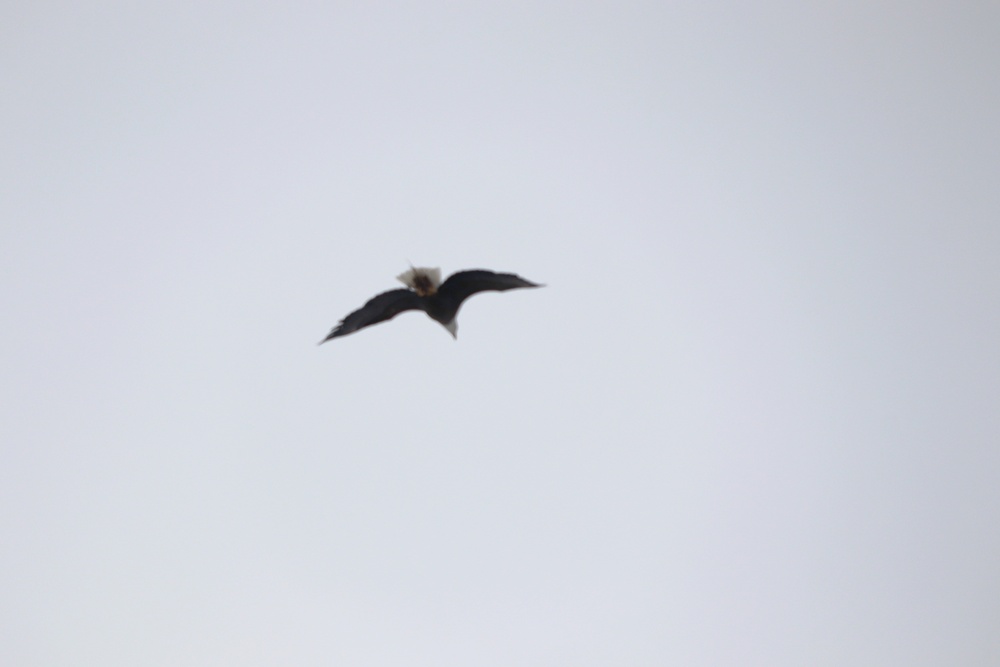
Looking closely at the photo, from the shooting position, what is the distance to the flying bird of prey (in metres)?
10.5

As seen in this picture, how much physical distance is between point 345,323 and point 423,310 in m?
1.35

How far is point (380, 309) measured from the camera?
1080cm

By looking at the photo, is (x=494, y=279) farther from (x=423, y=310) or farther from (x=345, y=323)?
(x=345, y=323)

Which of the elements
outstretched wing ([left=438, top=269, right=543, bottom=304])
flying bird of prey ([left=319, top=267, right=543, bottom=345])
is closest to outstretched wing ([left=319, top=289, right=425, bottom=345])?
flying bird of prey ([left=319, top=267, right=543, bottom=345])

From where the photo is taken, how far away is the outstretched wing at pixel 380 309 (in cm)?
1045

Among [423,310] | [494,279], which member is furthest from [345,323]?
[494,279]

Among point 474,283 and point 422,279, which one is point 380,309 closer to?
point 422,279

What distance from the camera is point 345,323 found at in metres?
10.4

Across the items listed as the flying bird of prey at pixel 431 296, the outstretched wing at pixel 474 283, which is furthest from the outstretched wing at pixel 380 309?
the outstretched wing at pixel 474 283

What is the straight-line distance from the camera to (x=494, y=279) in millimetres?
10555

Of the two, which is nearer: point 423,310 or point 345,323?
point 345,323

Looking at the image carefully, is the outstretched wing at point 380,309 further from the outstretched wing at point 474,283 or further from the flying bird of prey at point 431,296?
the outstretched wing at point 474,283

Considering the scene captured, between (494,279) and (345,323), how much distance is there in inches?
94.0

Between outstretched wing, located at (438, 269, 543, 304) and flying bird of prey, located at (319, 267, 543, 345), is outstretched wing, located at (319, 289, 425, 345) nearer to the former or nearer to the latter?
flying bird of prey, located at (319, 267, 543, 345)
